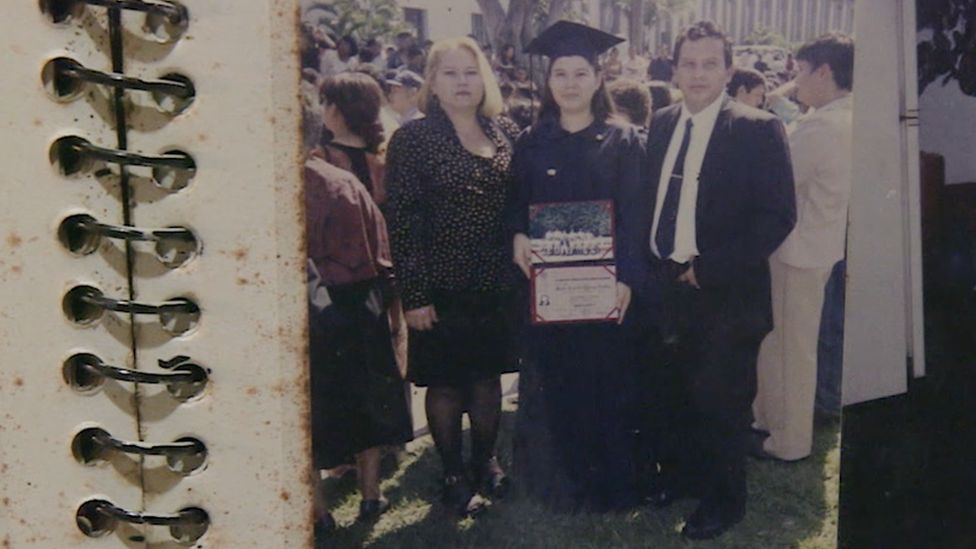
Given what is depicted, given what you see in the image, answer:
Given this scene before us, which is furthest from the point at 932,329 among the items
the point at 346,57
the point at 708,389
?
the point at 346,57

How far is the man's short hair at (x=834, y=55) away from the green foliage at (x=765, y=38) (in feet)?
0.05

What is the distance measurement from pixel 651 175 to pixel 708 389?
20 centimetres

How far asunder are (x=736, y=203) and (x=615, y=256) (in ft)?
0.39

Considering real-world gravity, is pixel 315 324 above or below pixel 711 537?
above

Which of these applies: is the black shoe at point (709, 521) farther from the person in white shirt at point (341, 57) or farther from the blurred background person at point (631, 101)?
the person in white shirt at point (341, 57)

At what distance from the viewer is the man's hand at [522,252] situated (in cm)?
74

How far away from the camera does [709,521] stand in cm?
79

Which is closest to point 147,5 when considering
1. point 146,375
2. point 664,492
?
point 146,375

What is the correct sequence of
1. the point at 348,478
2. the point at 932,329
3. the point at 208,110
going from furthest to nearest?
1. the point at 932,329
2. the point at 348,478
3. the point at 208,110

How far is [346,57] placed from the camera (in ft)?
2.27

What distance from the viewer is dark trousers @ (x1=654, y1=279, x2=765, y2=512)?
769mm

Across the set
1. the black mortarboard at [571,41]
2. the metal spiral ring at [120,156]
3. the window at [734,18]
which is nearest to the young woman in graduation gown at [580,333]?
the black mortarboard at [571,41]

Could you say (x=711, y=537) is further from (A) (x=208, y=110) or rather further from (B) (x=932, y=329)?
(A) (x=208, y=110)

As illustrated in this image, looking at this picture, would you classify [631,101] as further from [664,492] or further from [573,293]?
[664,492]
